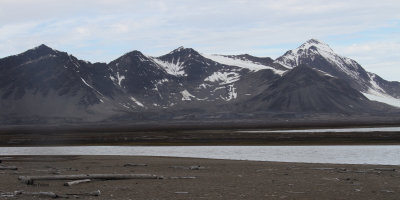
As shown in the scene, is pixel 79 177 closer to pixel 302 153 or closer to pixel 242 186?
pixel 242 186

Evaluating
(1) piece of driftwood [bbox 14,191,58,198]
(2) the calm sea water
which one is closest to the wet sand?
(1) piece of driftwood [bbox 14,191,58,198]

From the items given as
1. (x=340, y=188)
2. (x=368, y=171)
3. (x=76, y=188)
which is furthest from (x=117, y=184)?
(x=368, y=171)

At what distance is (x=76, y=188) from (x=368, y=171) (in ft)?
56.0

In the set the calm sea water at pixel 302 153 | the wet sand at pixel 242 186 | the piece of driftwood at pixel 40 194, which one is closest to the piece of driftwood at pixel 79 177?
the wet sand at pixel 242 186

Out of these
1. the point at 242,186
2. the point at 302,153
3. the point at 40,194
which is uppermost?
the point at 40,194

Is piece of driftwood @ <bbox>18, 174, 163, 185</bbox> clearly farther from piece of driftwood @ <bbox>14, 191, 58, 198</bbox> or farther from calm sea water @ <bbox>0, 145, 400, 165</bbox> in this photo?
calm sea water @ <bbox>0, 145, 400, 165</bbox>

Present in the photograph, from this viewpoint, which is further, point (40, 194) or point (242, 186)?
point (242, 186)

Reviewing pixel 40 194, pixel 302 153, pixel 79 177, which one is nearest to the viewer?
pixel 40 194

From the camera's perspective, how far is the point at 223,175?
31.7m

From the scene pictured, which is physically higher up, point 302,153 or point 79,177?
point 79,177

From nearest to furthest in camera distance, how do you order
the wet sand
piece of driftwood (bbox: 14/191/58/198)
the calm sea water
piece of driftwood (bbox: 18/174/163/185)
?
piece of driftwood (bbox: 14/191/58/198), the wet sand, piece of driftwood (bbox: 18/174/163/185), the calm sea water

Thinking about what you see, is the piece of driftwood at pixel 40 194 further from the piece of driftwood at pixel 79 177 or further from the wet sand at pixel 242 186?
the piece of driftwood at pixel 79 177

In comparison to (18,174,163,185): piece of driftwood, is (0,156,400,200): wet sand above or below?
below

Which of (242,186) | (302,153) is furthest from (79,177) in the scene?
(302,153)
